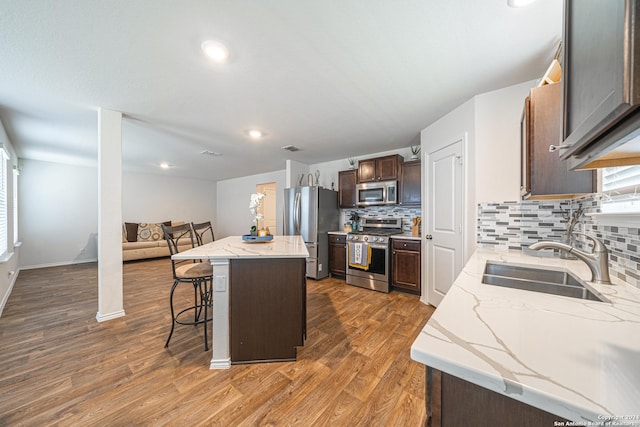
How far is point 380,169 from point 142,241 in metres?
6.24

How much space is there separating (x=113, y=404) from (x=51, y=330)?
5.59ft

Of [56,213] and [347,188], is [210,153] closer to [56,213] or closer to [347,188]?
[347,188]

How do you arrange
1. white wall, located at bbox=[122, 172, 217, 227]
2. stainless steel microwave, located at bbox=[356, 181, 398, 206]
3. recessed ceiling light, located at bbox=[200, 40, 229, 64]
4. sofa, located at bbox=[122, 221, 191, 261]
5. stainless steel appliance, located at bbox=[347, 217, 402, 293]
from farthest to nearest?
white wall, located at bbox=[122, 172, 217, 227]
sofa, located at bbox=[122, 221, 191, 261]
stainless steel microwave, located at bbox=[356, 181, 398, 206]
stainless steel appliance, located at bbox=[347, 217, 402, 293]
recessed ceiling light, located at bbox=[200, 40, 229, 64]

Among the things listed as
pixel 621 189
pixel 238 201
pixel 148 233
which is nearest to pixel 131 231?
pixel 148 233

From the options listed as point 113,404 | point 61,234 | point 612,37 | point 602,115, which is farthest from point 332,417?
point 61,234

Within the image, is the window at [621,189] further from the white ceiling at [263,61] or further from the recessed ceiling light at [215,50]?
the recessed ceiling light at [215,50]

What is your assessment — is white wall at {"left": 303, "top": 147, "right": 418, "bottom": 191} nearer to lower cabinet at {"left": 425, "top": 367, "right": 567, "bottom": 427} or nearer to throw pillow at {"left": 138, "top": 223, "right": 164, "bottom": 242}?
lower cabinet at {"left": 425, "top": 367, "right": 567, "bottom": 427}

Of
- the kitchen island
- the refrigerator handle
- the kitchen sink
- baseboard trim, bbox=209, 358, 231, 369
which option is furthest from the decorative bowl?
the kitchen sink

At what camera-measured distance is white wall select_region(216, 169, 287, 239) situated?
6.36m

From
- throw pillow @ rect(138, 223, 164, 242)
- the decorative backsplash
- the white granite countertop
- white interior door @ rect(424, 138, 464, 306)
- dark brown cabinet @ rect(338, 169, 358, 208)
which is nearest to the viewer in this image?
the white granite countertop

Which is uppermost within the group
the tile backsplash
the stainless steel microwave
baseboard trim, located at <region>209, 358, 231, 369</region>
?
the stainless steel microwave

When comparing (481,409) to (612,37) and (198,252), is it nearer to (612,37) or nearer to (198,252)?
(612,37)

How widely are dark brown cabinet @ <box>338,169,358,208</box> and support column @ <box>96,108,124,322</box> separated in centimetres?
332

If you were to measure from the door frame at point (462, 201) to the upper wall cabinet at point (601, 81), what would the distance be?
1.67 metres
